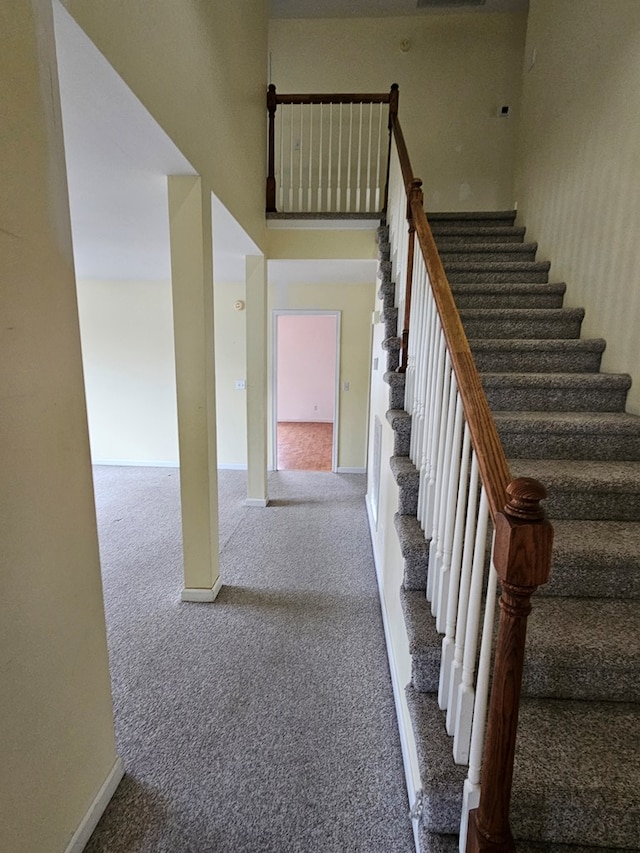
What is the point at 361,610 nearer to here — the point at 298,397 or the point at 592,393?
the point at 592,393

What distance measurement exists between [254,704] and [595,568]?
1.48m

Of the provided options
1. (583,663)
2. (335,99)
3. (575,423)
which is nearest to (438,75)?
(335,99)

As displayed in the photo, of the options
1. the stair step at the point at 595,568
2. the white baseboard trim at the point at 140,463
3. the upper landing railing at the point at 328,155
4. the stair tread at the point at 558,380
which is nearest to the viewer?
the stair step at the point at 595,568

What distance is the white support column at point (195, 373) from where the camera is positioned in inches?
78.1

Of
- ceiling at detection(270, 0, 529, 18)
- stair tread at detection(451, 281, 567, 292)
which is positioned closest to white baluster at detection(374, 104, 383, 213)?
→ ceiling at detection(270, 0, 529, 18)

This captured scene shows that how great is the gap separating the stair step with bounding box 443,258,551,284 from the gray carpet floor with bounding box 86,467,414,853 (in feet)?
7.30

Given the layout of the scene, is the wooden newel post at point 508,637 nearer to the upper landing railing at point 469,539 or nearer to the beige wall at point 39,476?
the upper landing railing at point 469,539

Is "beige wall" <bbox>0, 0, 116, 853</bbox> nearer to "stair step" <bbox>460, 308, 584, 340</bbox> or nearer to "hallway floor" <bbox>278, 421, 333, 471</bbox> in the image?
"stair step" <bbox>460, 308, 584, 340</bbox>

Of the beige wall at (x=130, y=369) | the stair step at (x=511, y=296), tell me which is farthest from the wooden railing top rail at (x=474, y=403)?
the beige wall at (x=130, y=369)

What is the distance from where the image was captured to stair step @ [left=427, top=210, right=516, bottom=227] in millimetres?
3641

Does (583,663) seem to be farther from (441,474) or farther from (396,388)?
(396,388)

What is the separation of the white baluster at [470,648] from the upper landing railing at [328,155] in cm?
351

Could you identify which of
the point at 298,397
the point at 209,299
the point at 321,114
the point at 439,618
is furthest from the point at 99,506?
the point at 298,397

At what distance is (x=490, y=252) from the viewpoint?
10.7ft
